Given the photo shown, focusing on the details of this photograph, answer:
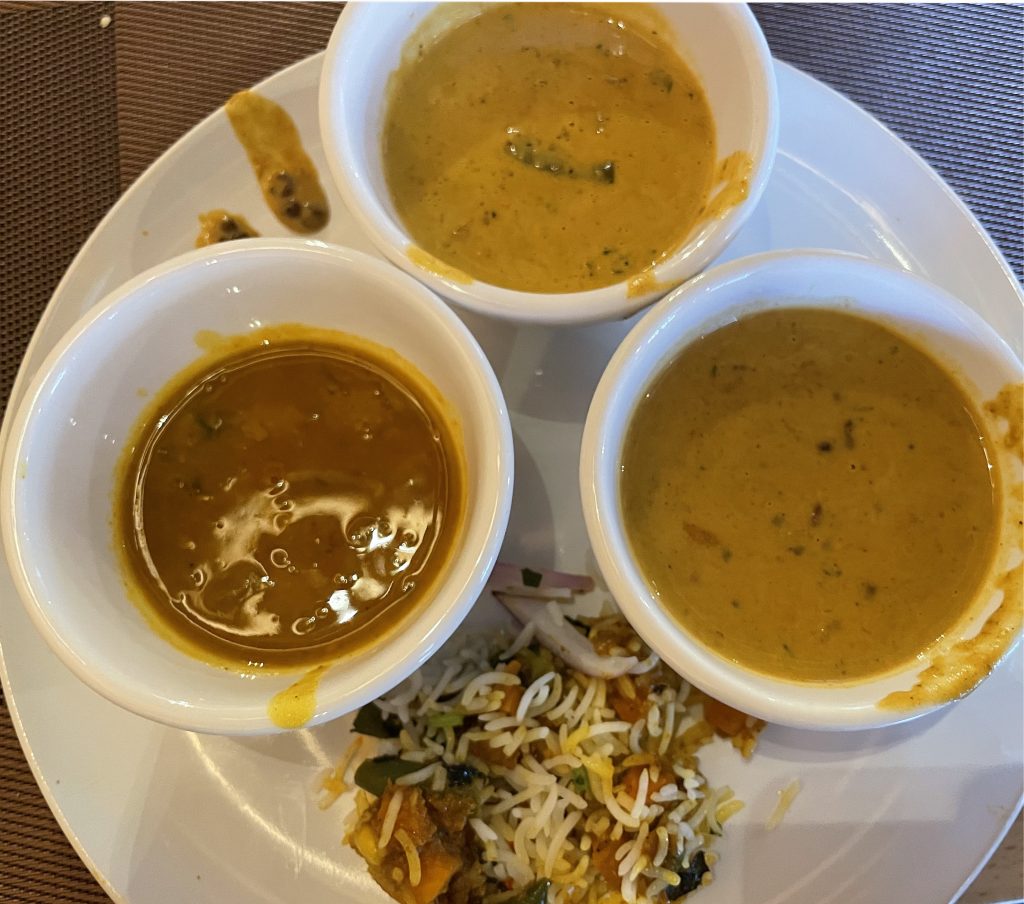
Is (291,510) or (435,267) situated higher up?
(435,267)

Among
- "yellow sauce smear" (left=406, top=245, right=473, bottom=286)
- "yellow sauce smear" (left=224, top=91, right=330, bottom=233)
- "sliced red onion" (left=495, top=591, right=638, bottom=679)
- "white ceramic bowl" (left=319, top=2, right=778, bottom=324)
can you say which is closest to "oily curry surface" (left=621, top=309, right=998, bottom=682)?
"white ceramic bowl" (left=319, top=2, right=778, bottom=324)

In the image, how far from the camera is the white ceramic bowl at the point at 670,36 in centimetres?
158

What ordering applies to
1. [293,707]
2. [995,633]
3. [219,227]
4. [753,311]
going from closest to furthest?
[293,707] < [995,633] < [753,311] < [219,227]

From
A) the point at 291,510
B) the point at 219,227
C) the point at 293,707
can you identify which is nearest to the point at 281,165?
the point at 219,227

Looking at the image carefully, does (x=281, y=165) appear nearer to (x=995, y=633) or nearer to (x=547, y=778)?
(x=547, y=778)

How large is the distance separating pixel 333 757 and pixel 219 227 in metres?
1.32

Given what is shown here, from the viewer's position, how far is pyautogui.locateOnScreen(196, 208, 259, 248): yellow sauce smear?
78.7 inches

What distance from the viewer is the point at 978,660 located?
1.52 metres

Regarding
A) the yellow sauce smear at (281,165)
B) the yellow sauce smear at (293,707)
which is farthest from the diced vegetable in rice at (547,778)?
the yellow sauce smear at (281,165)

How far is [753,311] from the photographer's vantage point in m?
1.64

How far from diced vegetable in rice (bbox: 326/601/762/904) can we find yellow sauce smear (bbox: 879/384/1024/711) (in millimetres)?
447

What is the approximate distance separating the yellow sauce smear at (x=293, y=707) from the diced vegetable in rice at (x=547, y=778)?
0.47 meters

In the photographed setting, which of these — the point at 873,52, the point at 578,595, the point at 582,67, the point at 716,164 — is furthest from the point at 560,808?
the point at 873,52

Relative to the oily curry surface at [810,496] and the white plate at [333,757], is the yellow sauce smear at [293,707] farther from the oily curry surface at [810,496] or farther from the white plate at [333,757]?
the oily curry surface at [810,496]
